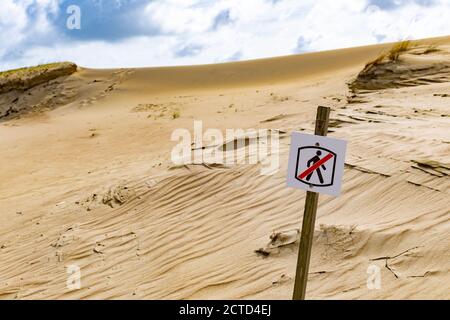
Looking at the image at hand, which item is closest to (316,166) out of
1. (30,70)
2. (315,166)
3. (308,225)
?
(315,166)

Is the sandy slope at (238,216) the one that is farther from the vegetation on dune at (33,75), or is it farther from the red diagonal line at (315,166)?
the vegetation on dune at (33,75)

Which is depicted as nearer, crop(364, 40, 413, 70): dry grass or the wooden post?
the wooden post

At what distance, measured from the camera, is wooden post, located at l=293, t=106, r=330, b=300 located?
11.2 ft

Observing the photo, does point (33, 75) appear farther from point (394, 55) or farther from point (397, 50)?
point (394, 55)

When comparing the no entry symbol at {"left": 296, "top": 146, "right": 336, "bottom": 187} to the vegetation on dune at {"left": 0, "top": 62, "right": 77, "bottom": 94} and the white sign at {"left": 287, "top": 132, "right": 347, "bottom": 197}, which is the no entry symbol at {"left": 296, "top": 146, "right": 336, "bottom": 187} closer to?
the white sign at {"left": 287, "top": 132, "right": 347, "bottom": 197}

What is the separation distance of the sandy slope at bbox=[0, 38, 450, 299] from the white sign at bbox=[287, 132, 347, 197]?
152cm

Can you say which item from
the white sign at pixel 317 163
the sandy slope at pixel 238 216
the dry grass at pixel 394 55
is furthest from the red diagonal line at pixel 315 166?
the dry grass at pixel 394 55

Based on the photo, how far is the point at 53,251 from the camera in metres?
6.74

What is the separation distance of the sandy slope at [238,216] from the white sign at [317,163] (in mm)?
1516

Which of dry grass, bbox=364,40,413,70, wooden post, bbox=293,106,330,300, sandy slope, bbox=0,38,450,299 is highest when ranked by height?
dry grass, bbox=364,40,413,70

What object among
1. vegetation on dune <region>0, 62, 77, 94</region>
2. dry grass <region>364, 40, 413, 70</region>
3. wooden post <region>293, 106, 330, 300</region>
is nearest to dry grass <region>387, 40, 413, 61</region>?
dry grass <region>364, 40, 413, 70</region>

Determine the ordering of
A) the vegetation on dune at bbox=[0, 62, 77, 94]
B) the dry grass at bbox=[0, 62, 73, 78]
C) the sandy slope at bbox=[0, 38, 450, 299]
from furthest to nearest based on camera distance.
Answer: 1. the dry grass at bbox=[0, 62, 73, 78]
2. the vegetation on dune at bbox=[0, 62, 77, 94]
3. the sandy slope at bbox=[0, 38, 450, 299]

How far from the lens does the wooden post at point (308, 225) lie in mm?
3400

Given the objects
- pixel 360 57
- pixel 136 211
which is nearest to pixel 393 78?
pixel 136 211
